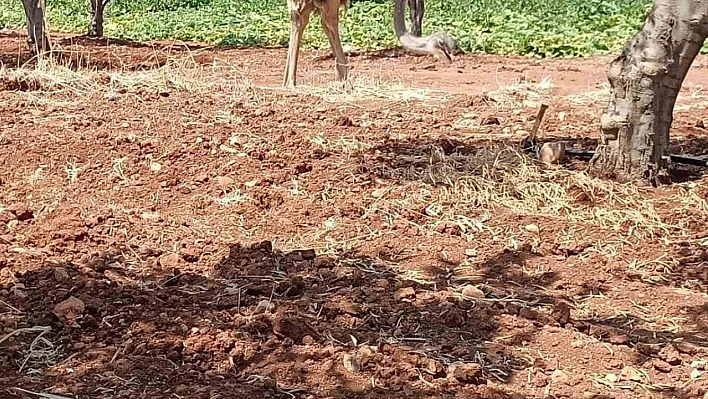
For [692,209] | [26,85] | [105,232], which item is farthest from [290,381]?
[26,85]

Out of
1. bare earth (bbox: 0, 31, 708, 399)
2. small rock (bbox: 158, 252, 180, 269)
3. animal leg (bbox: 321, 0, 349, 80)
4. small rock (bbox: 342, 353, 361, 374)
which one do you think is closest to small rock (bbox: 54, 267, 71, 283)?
bare earth (bbox: 0, 31, 708, 399)

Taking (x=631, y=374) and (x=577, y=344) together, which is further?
(x=577, y=344)

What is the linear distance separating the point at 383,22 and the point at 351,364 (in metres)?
16.9

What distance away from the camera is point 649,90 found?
205 inches

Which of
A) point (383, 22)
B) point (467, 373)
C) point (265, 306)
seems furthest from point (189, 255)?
point (383, 22)

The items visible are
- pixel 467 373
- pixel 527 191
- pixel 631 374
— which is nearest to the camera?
pixel 467 373

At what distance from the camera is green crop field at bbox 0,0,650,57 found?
15172 mm

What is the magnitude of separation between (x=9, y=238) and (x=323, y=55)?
35.0 feet

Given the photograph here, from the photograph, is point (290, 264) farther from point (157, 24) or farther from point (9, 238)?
point (157, 24)

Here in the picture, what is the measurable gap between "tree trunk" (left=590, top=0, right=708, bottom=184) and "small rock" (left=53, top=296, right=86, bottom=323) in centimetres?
323

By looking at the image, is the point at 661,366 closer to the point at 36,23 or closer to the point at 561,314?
the point at 561,314

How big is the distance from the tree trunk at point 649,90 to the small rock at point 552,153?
0.28 meters

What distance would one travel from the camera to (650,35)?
17.0 ft

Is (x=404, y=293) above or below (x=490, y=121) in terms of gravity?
below
